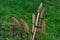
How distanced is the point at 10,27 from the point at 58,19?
3.04ft

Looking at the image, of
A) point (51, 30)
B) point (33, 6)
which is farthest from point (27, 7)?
point (51, 30)

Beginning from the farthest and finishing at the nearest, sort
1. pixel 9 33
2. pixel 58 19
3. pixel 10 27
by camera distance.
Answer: pixel 58 19 < pixel 10 27 < pixel 9 33

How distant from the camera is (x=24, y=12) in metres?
4.17

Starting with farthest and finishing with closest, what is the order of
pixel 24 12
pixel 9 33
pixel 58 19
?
pixel 24 12 < pixel 58 19 < pixel 9 33

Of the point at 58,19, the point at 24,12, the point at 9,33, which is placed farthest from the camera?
the point at 24,12

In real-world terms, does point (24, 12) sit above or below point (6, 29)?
above

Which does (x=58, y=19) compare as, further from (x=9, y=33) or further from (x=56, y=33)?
(x=9, y=33)

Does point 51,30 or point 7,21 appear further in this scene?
point 7,21

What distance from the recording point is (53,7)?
14.3ft

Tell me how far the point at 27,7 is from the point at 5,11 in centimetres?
48

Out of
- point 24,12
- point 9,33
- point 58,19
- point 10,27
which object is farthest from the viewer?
point 24,12

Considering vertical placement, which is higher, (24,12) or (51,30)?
(24,12)

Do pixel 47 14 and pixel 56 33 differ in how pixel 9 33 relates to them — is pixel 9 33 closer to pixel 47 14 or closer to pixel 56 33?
pixel 56 33

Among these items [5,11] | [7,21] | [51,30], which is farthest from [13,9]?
[51,30]
